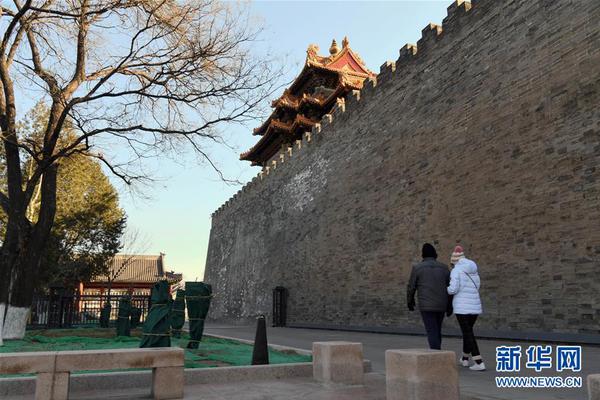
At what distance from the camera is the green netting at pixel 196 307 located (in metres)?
7.93

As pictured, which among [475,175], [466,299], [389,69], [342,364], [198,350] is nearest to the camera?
[342,364]

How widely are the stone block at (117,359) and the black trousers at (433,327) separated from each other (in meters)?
2.91

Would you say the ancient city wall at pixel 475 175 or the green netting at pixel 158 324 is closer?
the green netting at pixel 158 324

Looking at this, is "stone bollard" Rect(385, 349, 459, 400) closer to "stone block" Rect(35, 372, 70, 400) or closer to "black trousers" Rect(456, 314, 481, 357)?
"black trousers" Rect(456, 314, 481, 357)

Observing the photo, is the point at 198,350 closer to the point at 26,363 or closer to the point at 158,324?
the point at 158,324

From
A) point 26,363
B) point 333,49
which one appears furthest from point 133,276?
point 26,363

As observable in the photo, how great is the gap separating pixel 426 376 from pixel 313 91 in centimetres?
2609

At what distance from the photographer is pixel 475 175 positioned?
10.8 metres

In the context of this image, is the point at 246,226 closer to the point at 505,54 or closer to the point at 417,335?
the point at 417,335

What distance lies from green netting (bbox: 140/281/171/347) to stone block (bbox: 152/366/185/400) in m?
1.86

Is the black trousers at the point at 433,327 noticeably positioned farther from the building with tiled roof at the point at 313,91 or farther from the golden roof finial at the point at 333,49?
the golden roof finial at the point at 333,49

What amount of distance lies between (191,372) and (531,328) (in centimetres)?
646

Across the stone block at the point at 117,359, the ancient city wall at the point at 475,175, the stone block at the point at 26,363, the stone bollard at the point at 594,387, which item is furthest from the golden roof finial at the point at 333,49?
the stone bollard at the point at 594,387

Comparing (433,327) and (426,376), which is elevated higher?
(433,327)
